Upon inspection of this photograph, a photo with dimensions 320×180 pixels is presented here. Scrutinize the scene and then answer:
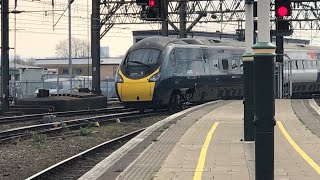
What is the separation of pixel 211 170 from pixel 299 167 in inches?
59.0

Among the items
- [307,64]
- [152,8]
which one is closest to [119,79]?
[152,8]

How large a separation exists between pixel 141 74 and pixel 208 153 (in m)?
14.1

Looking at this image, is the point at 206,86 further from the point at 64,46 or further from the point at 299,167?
the point at 64,46

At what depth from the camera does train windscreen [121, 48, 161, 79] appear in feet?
81.6

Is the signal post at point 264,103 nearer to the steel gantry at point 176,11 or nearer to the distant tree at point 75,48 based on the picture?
the steel gantry at point 176,11

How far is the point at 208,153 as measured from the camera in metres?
11.1

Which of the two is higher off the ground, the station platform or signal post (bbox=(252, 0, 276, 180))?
signal post (bbox=(252, 0, 276, 180))

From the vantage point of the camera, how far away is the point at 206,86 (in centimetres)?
2817

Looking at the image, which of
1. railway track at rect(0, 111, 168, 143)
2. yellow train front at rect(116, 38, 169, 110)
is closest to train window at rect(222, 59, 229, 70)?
yellow train front at rect(116, 38, 169, 110)

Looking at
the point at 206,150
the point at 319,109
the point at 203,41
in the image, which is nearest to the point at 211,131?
the point at 206,150

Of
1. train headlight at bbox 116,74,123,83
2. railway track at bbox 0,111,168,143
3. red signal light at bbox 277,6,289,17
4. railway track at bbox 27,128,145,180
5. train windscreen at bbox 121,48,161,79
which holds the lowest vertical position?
railway track at bbox 27,128,145,180

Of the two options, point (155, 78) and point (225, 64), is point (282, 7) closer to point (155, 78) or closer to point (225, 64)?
point (155, 78)

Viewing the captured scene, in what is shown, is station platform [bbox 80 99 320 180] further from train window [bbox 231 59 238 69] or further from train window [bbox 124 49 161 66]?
train window [bbox 231 59 238 69]

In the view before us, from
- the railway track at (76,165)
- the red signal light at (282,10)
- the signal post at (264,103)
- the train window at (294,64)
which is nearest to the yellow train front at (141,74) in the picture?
the railway track at (76,165)
